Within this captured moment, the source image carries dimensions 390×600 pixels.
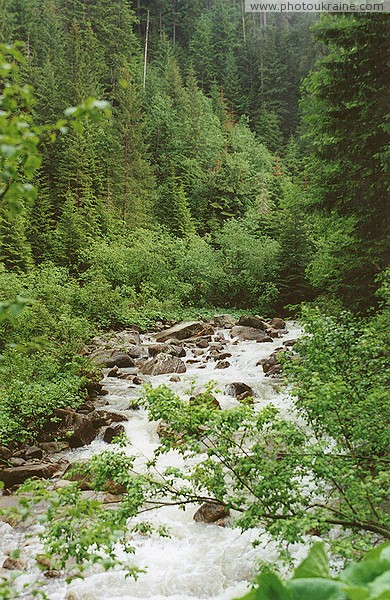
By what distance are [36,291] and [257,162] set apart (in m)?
27.9

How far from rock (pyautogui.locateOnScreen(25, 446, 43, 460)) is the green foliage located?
25.7 feet

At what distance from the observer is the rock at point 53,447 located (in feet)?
26.4

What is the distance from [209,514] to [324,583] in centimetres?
604

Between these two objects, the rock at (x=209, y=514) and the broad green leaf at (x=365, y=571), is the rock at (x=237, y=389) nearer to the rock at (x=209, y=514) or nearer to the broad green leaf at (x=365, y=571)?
the rock at (x=209, y=514)

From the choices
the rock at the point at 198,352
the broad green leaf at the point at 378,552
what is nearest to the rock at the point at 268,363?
the rock at the point at 198,352

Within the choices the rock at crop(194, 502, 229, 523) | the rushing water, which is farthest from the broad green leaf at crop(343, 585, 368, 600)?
the rock at crop(194, 502, 229, 523)

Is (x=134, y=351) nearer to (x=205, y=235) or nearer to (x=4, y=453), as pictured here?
(x=4, y=453)

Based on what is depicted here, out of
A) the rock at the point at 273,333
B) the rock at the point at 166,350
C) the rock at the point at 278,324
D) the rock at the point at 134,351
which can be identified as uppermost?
the rock at the point at 134,351

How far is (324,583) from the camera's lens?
0.67 metres

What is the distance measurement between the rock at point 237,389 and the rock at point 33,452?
171 inches

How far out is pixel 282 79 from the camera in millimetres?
49875

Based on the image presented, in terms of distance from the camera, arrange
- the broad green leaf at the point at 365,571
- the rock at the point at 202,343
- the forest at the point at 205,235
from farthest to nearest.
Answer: the rock at the point at 202,343 < the forest at the point at 205,235 < the broad green leaf at the point at 365,571

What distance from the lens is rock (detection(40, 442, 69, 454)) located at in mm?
8047

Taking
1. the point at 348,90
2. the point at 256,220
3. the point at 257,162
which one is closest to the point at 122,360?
the point at 348,90
